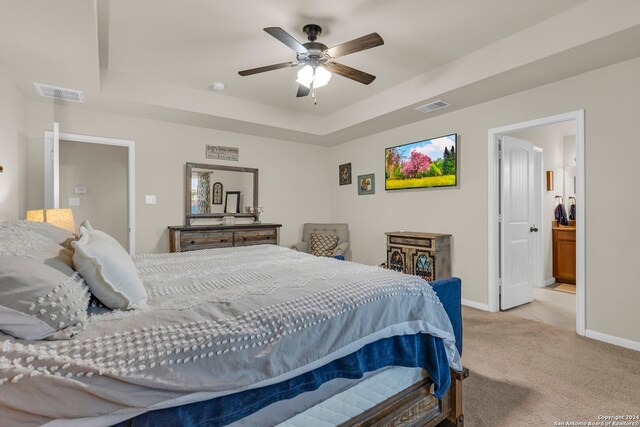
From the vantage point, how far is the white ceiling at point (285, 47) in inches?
92.4

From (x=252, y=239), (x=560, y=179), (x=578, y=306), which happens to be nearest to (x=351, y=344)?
(x=578, y=306)

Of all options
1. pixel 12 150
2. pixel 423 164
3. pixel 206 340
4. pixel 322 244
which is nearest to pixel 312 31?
pixel 423 164

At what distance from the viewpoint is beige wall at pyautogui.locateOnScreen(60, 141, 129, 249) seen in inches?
190

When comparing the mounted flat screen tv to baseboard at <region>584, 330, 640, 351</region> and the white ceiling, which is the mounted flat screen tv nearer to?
the white ceiling

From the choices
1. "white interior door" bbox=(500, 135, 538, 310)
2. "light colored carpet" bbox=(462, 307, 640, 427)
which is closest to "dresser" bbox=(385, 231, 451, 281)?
"white interior door" bbox=(500, 135, 538, 310)

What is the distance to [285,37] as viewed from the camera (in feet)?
7.45

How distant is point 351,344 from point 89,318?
3.12ft

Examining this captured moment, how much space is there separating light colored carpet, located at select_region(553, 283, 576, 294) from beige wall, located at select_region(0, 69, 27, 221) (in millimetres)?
6715

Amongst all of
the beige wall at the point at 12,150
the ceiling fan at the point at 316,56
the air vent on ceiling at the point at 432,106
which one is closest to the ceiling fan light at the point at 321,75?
the ceiling fan at the point at 316,56

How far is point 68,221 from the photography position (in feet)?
10.1

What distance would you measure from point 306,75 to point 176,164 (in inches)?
100

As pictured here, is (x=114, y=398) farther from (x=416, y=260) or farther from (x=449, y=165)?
(x=449, y=165)

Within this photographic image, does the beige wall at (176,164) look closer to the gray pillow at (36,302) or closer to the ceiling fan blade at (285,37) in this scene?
the ceiling fan blade at (285,37)

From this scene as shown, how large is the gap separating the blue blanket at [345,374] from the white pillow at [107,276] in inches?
18.1
